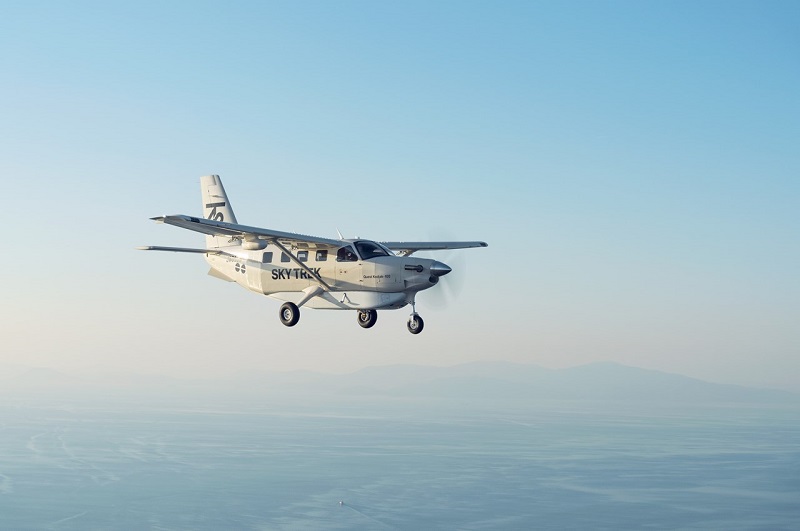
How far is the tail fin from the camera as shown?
184 feet

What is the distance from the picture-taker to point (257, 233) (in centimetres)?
4350

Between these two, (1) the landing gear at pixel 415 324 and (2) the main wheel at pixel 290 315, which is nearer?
(1) the landing gear at pixel 415 324

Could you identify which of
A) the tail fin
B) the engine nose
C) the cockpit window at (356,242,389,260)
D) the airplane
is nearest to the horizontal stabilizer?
the airplane

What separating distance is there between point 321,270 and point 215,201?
1429 cm

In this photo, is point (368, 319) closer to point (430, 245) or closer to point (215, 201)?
point (430, 245)

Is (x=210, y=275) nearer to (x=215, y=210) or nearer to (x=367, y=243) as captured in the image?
(x=215, y=210)

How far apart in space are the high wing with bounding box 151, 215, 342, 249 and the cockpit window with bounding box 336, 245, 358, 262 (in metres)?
0.46

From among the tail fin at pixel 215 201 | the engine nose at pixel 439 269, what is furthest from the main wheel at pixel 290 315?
the tail fin at pixel 215 201

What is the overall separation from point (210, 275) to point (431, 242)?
43.2 feet

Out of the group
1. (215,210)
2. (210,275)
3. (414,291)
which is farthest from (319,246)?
(215,210)

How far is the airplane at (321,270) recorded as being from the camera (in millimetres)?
42906

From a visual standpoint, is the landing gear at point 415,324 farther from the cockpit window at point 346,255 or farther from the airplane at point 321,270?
the cockpit window at point 346,255

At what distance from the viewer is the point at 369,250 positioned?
4472cm

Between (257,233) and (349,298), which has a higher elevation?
(257,233)
